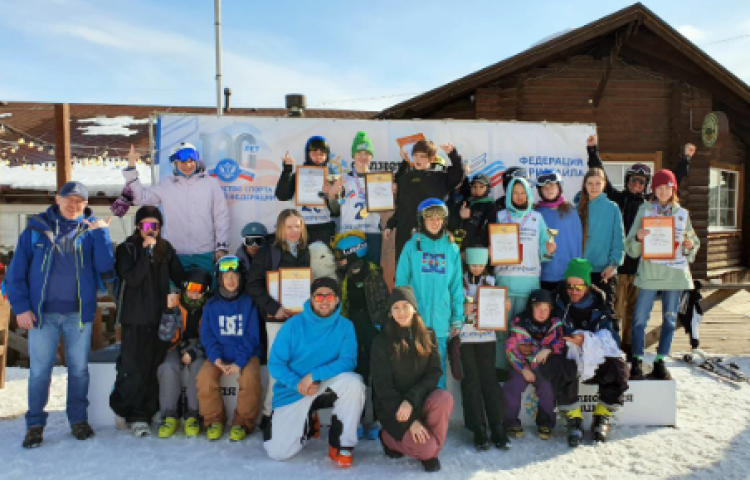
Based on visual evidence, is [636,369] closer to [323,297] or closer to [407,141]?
[323,297]

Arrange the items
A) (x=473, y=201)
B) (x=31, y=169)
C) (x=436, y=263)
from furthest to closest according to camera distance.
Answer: (x=31, y=169), (x=473, y=201), (x=436, y=263)

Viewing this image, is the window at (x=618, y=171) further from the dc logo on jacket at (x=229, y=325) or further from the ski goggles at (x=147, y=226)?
the ski goggles at (x=147, y=226)

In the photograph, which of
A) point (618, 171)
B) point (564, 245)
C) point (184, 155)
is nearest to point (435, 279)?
point (564, 245)

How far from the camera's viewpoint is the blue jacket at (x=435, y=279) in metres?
3.78

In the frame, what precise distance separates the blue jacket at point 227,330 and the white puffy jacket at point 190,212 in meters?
0.77

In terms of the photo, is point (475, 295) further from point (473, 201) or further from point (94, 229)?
point (94, 229)

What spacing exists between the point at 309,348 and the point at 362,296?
0.72 m

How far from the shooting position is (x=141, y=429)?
3922mm

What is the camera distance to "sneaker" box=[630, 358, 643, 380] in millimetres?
4445

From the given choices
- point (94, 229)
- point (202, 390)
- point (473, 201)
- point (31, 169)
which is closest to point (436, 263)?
point (473, 201)

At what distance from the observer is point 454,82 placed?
8836 millimetres

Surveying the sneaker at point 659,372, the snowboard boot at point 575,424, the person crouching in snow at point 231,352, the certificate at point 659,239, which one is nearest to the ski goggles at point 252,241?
the person crouching in snow at point 231,352

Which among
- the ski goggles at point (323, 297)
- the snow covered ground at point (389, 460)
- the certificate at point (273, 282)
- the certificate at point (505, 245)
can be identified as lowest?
the snow covered ground at point (389, 460)

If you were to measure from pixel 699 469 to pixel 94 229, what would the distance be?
502cm
